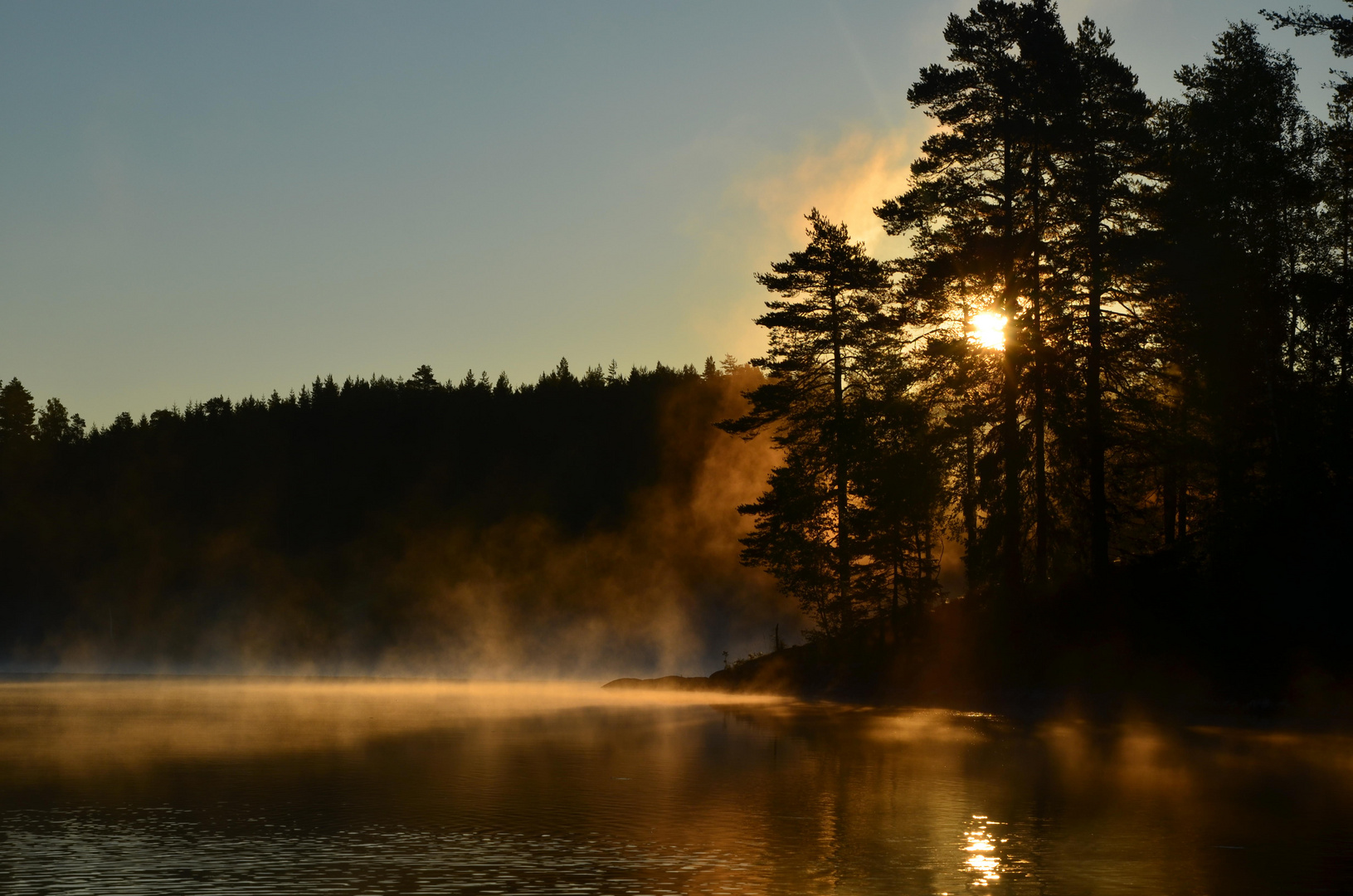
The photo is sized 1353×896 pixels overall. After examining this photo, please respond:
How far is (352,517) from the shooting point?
457 feet

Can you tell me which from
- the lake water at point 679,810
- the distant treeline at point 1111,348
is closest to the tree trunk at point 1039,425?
the distant treeline at point 1111,348

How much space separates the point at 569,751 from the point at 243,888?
14.9m

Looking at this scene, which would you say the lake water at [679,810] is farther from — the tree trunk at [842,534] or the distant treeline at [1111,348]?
the tree trunk at [842,534]

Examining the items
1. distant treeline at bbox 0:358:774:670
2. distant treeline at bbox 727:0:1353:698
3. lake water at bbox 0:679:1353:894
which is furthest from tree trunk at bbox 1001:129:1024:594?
distant treeline at bbox 0:358:774:670

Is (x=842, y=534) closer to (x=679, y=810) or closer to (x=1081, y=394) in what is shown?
(x=1081, y=394)

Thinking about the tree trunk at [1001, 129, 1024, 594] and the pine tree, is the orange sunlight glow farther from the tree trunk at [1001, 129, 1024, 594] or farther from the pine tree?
the pine tree

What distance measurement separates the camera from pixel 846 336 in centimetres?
5325

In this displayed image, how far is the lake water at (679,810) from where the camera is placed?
45.4ft

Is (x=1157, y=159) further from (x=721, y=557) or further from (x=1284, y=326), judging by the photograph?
(x=721, y=557)

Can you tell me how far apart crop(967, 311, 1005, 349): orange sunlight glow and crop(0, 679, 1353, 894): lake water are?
1314 centimetres

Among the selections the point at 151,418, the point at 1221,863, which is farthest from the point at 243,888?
the point at 151,418

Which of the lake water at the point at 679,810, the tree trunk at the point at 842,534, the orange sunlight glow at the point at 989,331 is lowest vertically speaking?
the lake water at the point at 679,810

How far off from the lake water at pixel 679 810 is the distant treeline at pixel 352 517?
75134mm

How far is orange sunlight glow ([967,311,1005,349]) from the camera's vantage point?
42.0 meters
